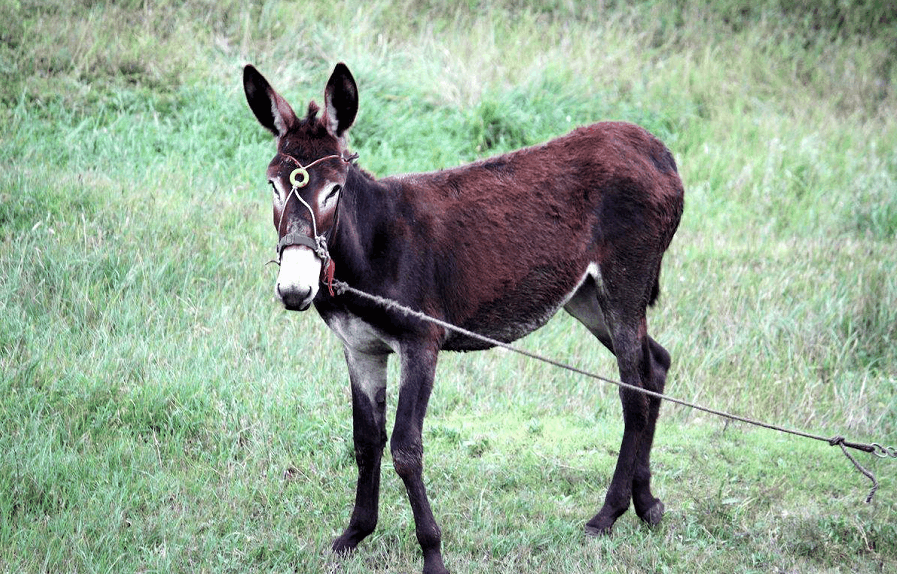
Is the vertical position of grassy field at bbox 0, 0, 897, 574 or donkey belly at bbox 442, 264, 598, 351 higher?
donkey belly at bbox 442, 264, 598, 351

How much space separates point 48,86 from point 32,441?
16.9 feet

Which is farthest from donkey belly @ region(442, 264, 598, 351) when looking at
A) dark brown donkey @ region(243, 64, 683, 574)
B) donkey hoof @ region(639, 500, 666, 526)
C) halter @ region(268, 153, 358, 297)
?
donkey hoof @ region(639, 500, 666, 526)

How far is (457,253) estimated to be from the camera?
438 centimetres

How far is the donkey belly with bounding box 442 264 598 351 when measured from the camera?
445 cm

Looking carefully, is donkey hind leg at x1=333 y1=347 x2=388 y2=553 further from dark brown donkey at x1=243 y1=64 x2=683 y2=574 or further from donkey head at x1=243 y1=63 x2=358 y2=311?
donkey head at x1=243 y1=63 x2=358 y2=311

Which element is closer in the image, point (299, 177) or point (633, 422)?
point (299, 177)

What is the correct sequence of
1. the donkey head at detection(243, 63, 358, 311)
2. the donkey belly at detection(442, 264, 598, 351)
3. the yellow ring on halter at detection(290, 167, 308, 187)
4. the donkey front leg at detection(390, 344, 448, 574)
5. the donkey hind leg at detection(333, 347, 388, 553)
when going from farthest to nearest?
the donkey belly at detection(442, 264, 598, 351)
the donkey hind leg at detection(333, 347, 388, 553)
the donkey front leg at detection(390, 344, 448, 574)
the yellow ring on halter at detection(290, 167, 308, 187)
the donkey head at detection(243, 63, 358, 311)

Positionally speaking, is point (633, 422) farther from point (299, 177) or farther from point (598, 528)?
point (299, 177)

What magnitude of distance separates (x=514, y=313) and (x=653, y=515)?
1.40 meters

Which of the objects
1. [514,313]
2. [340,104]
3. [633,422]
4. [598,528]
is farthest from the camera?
[633,422]

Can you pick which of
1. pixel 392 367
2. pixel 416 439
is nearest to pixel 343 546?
pixel 416 439

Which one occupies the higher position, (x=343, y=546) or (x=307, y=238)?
(x=307, y=238)

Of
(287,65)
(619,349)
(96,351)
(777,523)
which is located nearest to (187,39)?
(287,65)

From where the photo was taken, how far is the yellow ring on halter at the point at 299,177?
3730 millimetres
